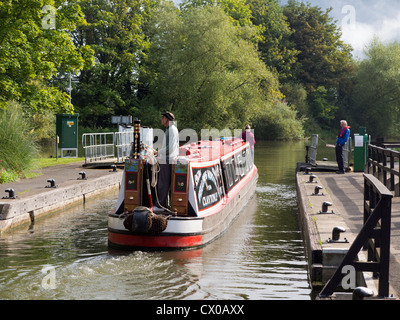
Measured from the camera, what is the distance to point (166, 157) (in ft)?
36.4

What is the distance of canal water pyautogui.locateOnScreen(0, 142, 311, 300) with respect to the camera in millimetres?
8297

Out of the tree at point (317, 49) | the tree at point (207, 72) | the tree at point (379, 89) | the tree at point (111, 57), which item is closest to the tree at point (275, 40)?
the tree at point (317, 49)

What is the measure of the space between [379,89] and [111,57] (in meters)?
30.2

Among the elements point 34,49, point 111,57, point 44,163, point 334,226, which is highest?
point 111,57

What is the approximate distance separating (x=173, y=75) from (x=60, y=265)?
3656 centimetres

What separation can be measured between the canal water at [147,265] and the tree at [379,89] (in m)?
51.4

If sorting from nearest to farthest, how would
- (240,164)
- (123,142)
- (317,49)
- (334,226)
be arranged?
(334,226)
(240,164)
(123,142)
(317,49)

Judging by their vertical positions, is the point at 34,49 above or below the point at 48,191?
above

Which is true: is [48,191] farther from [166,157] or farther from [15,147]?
[166,157]

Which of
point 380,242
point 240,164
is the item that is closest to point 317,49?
point 240,164

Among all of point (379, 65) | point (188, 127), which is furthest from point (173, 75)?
→ point (379, 65)

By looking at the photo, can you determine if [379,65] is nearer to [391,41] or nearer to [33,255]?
[391,41]

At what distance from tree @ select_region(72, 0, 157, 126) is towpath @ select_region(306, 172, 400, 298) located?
31229 mm
